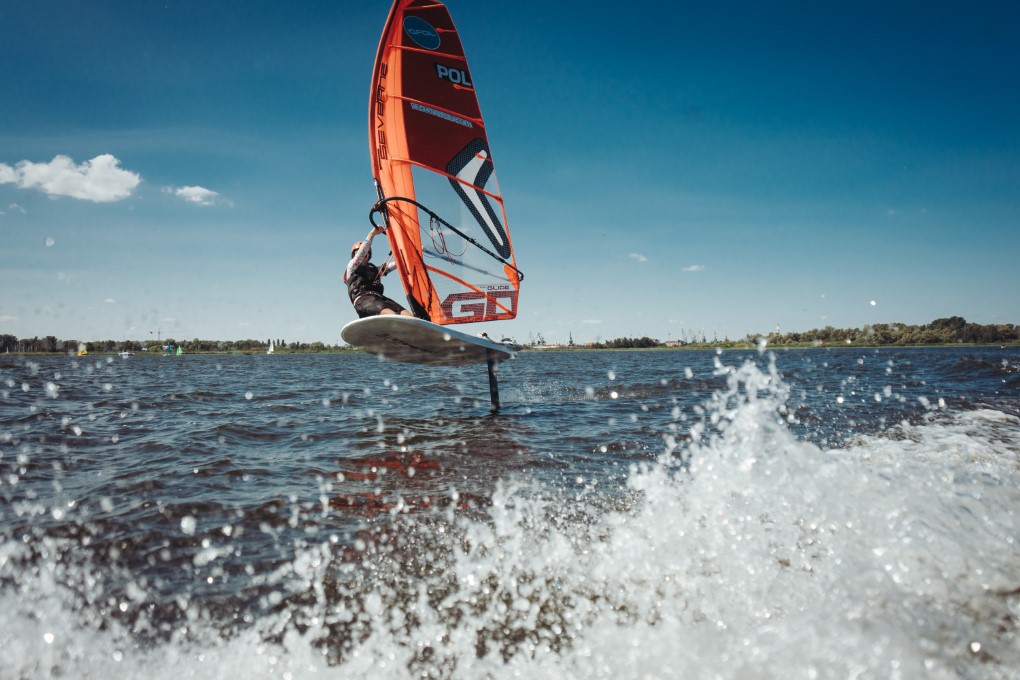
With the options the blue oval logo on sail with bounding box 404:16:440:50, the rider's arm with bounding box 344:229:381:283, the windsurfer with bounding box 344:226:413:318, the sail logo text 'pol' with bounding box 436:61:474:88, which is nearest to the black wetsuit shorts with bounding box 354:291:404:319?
the windsurfer with bounding box 344:226:413:318

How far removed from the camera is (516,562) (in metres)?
3.36

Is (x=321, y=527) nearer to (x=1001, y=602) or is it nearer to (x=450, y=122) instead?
(x=1001, y=602)

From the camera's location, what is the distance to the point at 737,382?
62.4 ft

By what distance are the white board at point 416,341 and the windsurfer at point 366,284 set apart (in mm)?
523

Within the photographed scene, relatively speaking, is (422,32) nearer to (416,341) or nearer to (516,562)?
(416,341)

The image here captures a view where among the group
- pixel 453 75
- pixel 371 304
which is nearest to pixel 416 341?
pixel 371 304

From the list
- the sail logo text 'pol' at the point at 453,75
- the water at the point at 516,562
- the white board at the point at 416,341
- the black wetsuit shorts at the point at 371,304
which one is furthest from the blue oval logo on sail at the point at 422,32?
the water at the point at 516,562

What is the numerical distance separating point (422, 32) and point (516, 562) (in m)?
9.79

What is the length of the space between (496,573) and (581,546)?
2.24 feet

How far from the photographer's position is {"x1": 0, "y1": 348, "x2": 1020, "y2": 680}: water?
241cm

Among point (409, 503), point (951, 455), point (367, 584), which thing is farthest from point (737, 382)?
point (367, 584)

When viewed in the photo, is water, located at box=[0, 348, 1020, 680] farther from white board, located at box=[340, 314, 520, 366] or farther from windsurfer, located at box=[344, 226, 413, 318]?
windsurfer, located at box=[344, 226, 413, 318]

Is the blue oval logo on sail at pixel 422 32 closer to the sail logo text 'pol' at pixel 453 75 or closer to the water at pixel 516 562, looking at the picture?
the sail logo text 'pol' at pixel 453 75

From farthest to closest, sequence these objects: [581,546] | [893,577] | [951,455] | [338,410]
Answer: [338,410]
[951,455]
[581,546]
[893,577]
